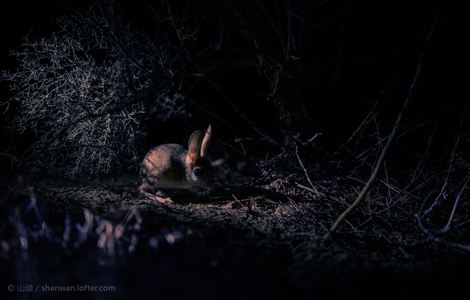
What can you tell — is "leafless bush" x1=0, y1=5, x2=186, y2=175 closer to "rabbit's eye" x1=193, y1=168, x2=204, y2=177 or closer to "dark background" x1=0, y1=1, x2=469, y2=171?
"dark background" x1=0, y1=1, x2=469, y2=171

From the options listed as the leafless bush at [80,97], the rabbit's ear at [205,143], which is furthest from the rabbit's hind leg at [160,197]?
the leafless bush at [80,97]

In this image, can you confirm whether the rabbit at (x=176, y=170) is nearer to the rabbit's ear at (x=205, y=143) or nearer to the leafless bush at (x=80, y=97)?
the rabbit's ear at (x=205, y=143)

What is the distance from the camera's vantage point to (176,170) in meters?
3.64

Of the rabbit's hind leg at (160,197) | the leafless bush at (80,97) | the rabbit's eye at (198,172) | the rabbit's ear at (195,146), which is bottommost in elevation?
Answer: the rabbit's hind leg at (160,197)

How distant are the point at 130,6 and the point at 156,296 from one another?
4207 millimetres

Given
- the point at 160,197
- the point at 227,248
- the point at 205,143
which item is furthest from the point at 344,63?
the point at 227,248

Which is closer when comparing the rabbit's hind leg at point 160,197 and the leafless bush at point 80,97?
the rabbit's hind leg at point 160,197

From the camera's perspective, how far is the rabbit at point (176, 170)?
357 centimetres

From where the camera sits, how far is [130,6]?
4.89m

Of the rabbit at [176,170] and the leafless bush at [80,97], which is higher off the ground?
the leafless bush at [80,97]

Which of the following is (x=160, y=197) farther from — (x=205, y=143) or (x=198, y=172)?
(x=205, y=143)

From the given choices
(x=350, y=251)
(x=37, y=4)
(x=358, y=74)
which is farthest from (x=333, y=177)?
(x=37, y=4)

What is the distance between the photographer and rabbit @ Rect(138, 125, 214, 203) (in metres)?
3.57

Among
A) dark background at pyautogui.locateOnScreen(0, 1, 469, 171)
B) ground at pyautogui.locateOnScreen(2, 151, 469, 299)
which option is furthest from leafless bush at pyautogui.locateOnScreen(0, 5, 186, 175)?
ground at pyautogui.locateOnScreen(2, 151, 469, 299)
